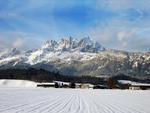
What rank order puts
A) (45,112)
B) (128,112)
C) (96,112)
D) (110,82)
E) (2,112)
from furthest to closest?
1. (110,82)
2. (128,112)
3. (96,112)
4. (45,112)
5. (2,112)

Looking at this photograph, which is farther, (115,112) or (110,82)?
(110,82)

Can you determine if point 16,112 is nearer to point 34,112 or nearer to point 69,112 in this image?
point 34,112

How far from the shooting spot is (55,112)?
69.2 ft

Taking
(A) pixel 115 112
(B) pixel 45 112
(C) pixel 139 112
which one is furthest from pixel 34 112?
(C) pixel 139 112

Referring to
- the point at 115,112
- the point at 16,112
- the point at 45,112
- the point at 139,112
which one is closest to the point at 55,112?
the point at 45,112

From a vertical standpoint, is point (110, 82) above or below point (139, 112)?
above

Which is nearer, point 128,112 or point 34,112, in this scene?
point 34,112

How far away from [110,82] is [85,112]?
580 ft

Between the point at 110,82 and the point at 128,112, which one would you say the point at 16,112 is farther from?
the point at 110,82

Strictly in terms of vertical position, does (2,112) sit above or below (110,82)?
below

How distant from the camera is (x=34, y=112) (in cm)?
2005

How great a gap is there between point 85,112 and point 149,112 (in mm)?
5178

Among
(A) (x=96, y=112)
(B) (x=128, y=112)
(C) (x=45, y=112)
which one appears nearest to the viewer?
(C) (x=45, y=112)

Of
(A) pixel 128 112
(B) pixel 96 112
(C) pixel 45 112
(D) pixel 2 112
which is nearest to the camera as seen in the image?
(D) pixel 2 112
